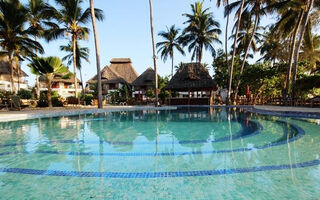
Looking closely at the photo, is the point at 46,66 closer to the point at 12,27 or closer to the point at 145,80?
the point at 12,27

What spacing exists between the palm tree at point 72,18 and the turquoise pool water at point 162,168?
16.0m

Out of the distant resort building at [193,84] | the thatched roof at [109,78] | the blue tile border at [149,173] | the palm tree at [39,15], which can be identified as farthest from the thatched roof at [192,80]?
the blue tile border at [149,173]

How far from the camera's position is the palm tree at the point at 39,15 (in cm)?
1870

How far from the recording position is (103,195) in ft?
9.09

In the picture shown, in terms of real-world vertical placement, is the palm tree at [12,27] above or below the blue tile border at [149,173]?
above

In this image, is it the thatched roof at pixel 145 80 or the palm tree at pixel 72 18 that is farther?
the thatched roof at pixel 145 80

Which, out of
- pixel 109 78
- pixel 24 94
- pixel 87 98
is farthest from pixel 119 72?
pixel 24 94

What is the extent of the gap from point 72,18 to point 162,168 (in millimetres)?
19750

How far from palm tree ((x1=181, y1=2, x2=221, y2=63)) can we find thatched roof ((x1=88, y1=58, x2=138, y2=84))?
15757 millimetres

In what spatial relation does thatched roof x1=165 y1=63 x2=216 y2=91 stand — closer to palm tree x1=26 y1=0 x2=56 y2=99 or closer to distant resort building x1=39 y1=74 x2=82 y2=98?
palm tree x1=26 y1=0 x2=56 y2=99

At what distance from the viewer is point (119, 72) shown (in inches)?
1599

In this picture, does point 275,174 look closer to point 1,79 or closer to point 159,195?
point 159,195

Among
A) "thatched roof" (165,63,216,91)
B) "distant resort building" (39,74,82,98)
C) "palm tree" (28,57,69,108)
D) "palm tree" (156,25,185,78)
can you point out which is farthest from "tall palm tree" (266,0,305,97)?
"distant resort building" (39,74,82,98)

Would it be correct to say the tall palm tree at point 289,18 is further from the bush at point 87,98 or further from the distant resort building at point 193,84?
the bush at point 87,98
